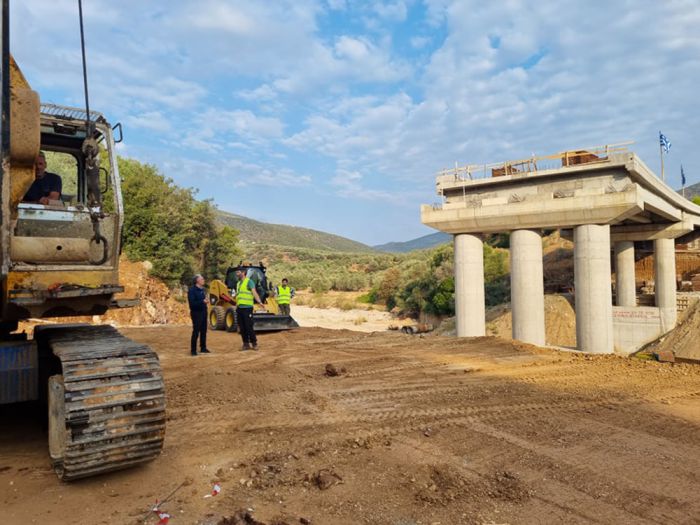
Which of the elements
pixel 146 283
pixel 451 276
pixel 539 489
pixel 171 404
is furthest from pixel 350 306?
pixel 539 489

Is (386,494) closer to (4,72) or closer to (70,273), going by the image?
(70,273)

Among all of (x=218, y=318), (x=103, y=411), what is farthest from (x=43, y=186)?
(x=218, y=318)

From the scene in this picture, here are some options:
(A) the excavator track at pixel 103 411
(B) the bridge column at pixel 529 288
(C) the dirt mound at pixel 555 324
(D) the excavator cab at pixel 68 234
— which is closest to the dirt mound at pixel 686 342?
(B) the bridge column at pixel 529 288

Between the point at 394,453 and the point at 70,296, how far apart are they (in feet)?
11.0

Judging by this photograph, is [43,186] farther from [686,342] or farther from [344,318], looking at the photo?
[344,318]

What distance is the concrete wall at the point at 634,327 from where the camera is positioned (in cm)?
1920

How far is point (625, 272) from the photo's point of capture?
28.5 meters

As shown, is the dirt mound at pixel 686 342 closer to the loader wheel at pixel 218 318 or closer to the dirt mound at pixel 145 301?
the loader wheel at pixel 218 318

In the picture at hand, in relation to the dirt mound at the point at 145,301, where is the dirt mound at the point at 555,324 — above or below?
below

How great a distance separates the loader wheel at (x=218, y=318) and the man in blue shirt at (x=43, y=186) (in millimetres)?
12226

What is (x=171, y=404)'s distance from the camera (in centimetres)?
679

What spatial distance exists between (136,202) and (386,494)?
834 inches

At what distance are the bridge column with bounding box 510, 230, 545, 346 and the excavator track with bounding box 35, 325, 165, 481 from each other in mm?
16623

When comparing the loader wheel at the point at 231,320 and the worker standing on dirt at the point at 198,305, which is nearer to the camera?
the worker standing on dirt at the point at 198,305
